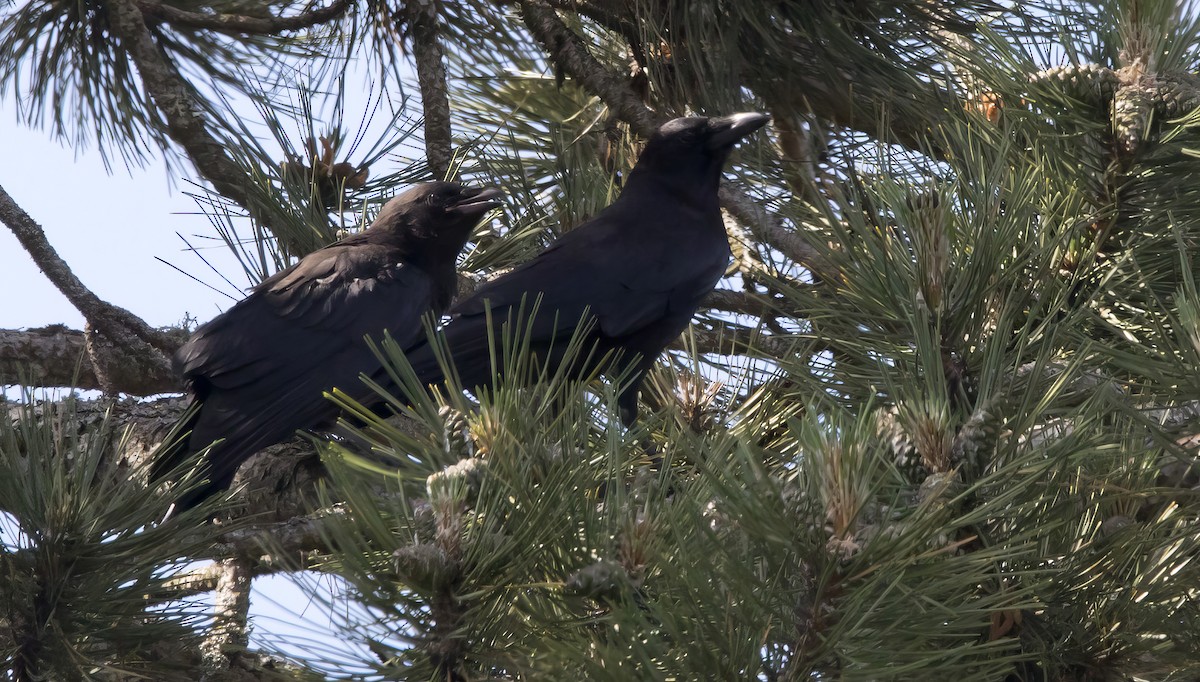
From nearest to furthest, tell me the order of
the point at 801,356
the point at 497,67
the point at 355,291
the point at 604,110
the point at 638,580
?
the point at 638,580
the point at 801,356
the point at 355,291
the point at 604,110
the point at 497,67

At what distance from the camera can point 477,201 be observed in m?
4.10

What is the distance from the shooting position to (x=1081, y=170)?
2137 mm

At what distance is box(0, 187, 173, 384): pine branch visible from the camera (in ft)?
10.9

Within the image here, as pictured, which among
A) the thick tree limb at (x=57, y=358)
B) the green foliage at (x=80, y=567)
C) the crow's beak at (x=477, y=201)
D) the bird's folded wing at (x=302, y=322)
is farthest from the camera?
the crow's beak at (x=477, y=201)

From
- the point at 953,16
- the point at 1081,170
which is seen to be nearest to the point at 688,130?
the point at 953,16

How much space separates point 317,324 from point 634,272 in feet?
3.36

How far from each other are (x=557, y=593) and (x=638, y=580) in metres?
0.11

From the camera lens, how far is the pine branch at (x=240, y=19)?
4.23 meters

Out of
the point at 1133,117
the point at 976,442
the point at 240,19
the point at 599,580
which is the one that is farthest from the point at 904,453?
the point at 240,19

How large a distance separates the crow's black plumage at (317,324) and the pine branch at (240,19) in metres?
0.67

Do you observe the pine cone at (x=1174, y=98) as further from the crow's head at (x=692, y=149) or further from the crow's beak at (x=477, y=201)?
the crow's beak at (x=477, y=201)

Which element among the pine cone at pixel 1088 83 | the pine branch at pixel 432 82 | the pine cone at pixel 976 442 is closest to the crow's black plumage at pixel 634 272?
the pine branch at pixel 432 82

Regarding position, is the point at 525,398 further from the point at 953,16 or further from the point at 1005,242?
the point at 953,16

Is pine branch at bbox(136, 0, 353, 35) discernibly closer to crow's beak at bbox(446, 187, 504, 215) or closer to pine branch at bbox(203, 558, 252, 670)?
crow's beak at bbox(446, 187, 504, 215)
